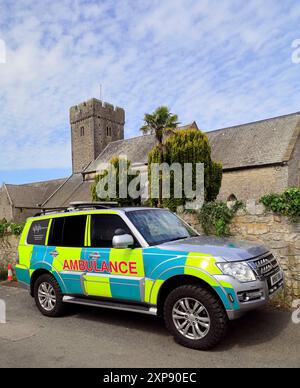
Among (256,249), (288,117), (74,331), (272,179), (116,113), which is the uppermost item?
(116,113)

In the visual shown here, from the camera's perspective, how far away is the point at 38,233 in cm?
638

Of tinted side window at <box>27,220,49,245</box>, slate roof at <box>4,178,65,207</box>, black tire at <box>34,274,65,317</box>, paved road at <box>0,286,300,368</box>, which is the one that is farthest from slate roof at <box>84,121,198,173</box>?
paved road at <box>0,286,300,368</box>

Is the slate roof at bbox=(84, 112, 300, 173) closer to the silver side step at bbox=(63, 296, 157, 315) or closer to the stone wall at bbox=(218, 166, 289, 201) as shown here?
the stone wall at bbox=(218, 166, 289, 201)

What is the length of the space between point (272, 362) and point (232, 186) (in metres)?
27.5

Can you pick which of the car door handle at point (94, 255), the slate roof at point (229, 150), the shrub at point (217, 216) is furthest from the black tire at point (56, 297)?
the slate roof at point (229, 150)

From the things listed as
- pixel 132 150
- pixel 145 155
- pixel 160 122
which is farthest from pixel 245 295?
pixel 132 150

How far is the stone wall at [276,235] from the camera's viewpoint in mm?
6570

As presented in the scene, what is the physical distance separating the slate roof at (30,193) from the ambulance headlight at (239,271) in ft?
147

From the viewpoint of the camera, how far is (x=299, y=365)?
375 centimetres

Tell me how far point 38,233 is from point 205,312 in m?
3.76

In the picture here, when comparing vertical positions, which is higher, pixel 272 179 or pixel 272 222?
pixel 272 179

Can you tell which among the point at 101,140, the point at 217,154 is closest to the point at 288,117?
the point at 217,154

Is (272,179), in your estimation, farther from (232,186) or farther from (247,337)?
(247,337)

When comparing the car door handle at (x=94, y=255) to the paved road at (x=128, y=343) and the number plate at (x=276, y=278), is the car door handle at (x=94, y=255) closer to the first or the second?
the paved road at (x=128, y=343)
